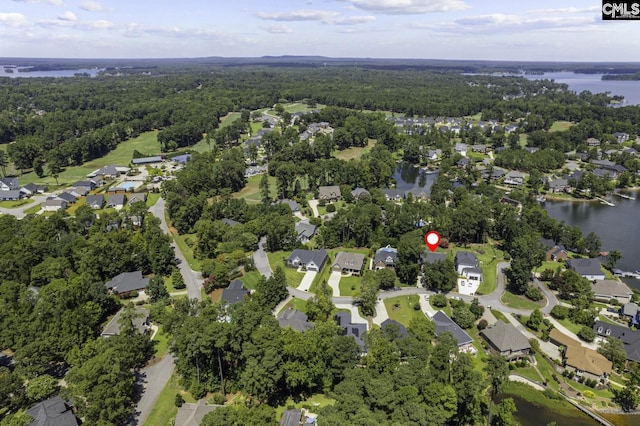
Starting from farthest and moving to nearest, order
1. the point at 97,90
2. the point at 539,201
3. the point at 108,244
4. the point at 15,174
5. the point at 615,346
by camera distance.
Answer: the point at 97,90 → the point at 15,174 → the point at 539,201 → the point at 108,244 → the point at 615,346

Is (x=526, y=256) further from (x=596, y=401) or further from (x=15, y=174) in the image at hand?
(x=15, y=174)

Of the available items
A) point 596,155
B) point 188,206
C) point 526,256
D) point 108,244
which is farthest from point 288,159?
point 596,155

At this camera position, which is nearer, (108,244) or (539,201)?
(108,244)

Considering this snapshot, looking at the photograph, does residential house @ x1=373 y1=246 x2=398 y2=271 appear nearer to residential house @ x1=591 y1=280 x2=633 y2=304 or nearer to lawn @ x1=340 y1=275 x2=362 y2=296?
lawn @ x1=340 y1=275 x2=362 y2=296

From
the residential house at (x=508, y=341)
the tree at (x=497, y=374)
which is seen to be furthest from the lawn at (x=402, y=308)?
the tree at (x=497, y=374)

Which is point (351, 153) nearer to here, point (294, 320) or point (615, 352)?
point (294, 320)

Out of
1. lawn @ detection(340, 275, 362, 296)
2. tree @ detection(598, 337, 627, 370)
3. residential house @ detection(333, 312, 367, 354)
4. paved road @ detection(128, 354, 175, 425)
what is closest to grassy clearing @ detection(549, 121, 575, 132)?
tree @ detection(598, 337, 627, 370)
